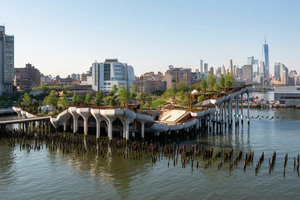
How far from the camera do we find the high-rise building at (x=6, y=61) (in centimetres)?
17082

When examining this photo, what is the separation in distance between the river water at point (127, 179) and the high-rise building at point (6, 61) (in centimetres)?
13390

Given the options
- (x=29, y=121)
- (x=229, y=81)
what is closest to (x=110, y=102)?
(x=29, y=121)

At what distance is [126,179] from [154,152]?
1173 centimetres

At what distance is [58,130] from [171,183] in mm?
45009

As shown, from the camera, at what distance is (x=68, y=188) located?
35.7m

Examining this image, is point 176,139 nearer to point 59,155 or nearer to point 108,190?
point 59,155

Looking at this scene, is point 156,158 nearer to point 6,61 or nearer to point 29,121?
point 29,121

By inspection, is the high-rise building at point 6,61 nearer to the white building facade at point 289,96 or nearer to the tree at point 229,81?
the tree at point 229,81

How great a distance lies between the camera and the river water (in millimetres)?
34125

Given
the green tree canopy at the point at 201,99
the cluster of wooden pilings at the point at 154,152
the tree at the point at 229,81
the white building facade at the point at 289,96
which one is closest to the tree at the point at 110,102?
the cluster of wooden pilings at the point at 154,152

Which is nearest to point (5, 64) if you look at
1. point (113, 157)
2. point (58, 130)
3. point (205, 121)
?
point (58, 130)

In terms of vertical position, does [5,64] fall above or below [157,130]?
above

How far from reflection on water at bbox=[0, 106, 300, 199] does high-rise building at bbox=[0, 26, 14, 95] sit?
13332cm

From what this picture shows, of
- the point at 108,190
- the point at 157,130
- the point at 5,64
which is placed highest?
the point at 5,64
